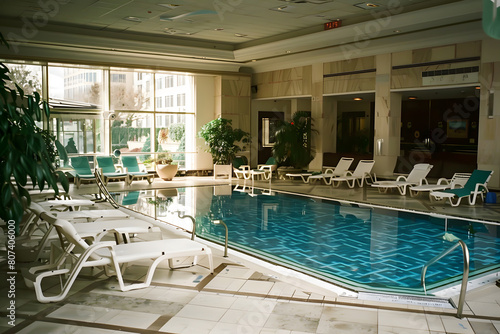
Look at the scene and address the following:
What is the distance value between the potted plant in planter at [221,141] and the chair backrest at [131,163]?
8.83 ft

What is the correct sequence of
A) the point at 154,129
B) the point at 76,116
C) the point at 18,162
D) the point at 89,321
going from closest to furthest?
the point at 18,162
the point at 89,321
the point at 76,116
the point at 154,129

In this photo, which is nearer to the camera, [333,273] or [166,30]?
[333,273]

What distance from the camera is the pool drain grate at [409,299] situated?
462 cm

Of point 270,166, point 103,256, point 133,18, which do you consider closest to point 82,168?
point 133,18

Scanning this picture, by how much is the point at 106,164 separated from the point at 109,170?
0.70ft

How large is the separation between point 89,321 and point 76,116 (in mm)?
13285

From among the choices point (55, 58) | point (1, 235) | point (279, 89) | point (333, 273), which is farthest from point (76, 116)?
point (333, 273)

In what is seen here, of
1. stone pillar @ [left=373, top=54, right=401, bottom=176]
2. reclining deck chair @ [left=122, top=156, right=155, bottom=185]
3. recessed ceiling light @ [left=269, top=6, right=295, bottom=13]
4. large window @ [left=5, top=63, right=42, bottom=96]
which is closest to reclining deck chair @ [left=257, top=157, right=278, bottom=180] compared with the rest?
stone pillar @ [left=373, top=54, right=401, bottom=176]

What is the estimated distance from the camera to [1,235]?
23.8ft

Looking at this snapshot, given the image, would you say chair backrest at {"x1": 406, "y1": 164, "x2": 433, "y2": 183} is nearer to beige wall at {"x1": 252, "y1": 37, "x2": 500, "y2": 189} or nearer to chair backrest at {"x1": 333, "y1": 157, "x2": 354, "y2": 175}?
beige wall at {"x1": 252, "y1": 37, "x2": 500, "y2": 189}

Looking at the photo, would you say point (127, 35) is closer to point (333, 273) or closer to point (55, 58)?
point (55, 58)

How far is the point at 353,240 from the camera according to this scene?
26.8ft

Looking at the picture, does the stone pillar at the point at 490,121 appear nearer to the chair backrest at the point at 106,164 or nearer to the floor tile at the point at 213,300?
the floor tile at the point at 213,300

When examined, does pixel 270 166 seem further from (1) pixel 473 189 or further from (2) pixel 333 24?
(1) pixel 473 189
